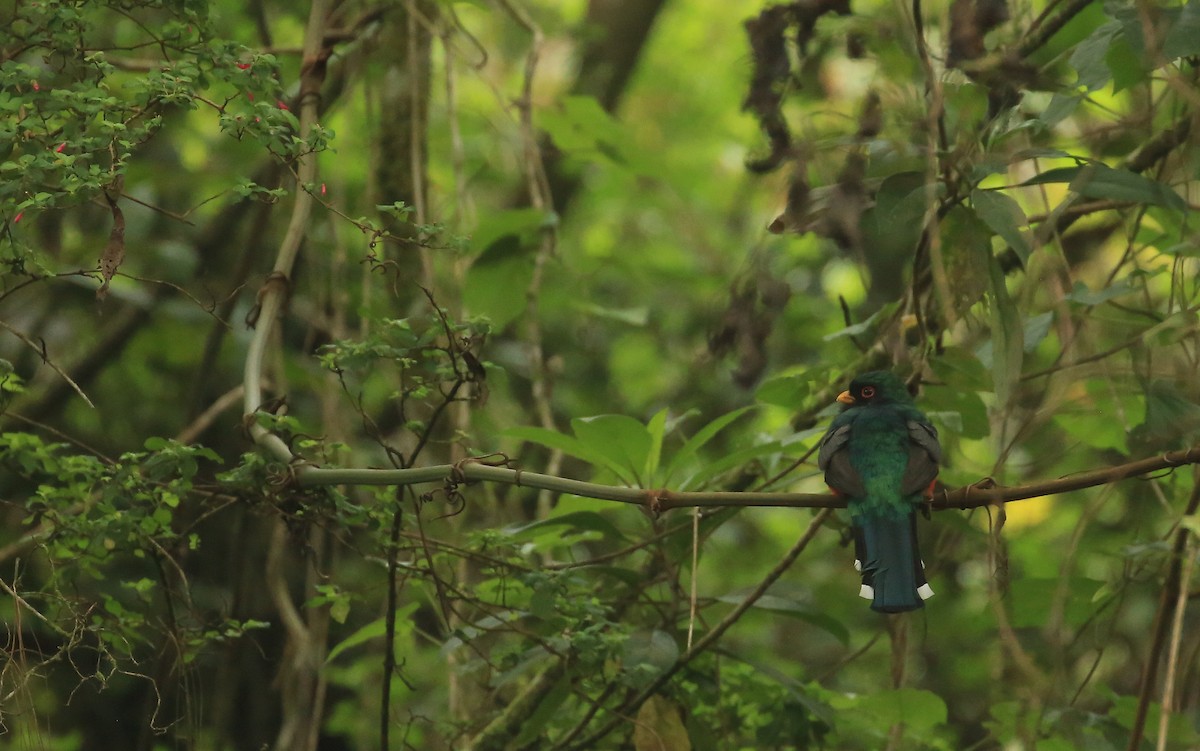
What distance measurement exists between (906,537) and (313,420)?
347 centimetres

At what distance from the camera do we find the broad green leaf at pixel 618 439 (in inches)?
98.0

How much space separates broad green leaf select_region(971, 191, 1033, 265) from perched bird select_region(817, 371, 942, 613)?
425mm

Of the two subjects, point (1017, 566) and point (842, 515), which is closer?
point (842, 515)

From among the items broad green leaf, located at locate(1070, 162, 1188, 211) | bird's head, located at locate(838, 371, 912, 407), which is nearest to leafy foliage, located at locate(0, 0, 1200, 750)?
broad green leaf, located at locate(1070, 162, 1188, 211)

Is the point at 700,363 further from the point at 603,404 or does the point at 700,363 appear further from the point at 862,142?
the point at 603,404

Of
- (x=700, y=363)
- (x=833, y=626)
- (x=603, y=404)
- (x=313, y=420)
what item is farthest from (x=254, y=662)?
(x=833, y=626)

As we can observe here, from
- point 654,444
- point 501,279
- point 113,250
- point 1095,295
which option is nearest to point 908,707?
point 654,444

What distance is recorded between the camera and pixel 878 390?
2682 millimetres

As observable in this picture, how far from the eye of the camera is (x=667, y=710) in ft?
8.84

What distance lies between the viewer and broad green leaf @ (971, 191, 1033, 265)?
2211 mm

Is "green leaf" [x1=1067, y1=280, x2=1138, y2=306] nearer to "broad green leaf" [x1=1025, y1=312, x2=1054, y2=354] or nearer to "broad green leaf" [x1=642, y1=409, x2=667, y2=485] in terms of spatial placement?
"broad green leaf" [x1=1025, y1=312, x2=1054, y2=354]

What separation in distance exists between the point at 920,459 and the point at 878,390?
0.31 meters

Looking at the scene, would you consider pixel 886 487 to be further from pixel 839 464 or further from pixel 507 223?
pixel 507 223

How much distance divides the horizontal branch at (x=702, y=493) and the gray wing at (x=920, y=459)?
0.62 feet
